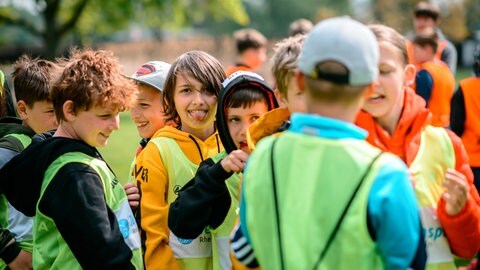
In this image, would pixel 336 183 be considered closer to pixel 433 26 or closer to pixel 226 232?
pixel 226 232

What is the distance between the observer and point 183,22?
1446 inches

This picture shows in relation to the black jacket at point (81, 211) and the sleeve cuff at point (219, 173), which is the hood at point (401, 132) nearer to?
the sleeve cuff at point (219, 173)

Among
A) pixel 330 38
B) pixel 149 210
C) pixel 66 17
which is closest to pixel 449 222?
pixel 330 38

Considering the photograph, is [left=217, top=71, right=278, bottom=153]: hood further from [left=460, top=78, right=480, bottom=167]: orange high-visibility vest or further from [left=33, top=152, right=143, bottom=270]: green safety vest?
[left=460, top=78, right=480, bottom=167]: orange high-visibility vest

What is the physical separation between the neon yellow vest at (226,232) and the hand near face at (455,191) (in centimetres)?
120

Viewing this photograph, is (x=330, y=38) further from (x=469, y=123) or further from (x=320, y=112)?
(x=469, y=123)

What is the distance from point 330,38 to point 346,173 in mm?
476

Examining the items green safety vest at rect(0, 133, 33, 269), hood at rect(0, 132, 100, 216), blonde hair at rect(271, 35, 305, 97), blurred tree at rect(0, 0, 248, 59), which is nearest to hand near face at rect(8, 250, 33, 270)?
green safety vest at rect(0, 133, 33, 269)

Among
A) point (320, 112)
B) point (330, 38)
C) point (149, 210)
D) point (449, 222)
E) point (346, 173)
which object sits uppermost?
point (330, 38)

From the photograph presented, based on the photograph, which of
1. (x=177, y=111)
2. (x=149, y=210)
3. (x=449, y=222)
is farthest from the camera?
(x=177, y=111)

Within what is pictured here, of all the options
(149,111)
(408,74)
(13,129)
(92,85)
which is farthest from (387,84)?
(13,129)

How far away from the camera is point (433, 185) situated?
355 cm

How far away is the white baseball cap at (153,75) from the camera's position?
A: 16.1ft

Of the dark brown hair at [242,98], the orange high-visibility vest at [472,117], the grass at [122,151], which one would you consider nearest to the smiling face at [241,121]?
the dark brown hair at [242,98]
